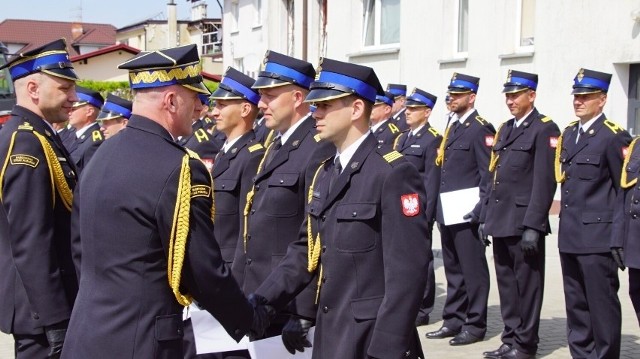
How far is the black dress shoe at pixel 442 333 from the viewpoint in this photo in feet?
26.6

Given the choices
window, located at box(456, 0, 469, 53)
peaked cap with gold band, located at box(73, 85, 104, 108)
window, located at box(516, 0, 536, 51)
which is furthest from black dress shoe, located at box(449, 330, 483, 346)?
window, located at box(456, 0, 469, 53)

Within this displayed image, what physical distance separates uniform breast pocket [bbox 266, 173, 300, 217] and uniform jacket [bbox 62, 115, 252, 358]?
167 centimetres

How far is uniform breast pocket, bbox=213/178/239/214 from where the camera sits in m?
5.82

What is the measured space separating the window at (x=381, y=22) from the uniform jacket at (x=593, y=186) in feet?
42.8

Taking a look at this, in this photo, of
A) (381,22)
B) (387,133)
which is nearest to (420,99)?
(387,133)

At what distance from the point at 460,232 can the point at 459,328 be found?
0.87 meters

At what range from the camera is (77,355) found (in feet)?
11.4

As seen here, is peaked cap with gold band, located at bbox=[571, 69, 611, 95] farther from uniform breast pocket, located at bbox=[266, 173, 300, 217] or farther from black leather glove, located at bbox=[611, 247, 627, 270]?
uniform breast pocket, located at bbox=[266, 173, 300, 217]

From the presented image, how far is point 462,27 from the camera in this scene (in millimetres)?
17156

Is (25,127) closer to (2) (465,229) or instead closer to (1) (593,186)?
(1) (593,186)

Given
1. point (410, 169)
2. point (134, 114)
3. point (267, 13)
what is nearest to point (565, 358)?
point (410, 169)

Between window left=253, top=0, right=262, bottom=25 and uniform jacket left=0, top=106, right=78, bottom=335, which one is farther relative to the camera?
window left=253, top=0, right=262, bottom=25

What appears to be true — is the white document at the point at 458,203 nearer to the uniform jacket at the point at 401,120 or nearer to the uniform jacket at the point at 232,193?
the uniform jacket at the point at 232,193

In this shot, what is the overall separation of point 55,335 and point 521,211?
410 centimetres
